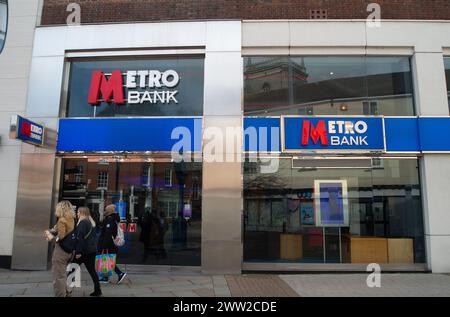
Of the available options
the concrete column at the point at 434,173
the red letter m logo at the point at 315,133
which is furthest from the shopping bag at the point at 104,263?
the concrete column at the point at 434,173

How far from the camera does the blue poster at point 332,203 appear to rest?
1048 centimetres

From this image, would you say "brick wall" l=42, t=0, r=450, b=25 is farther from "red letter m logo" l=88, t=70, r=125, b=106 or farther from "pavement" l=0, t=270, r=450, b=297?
"pavement" l=0, t=270, r=450, b=297

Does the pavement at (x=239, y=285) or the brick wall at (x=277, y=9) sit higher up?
the brick wall at (x=277, y=9)

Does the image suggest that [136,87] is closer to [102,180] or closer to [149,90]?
[149,90]

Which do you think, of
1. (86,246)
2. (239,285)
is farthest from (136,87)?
(239,285)

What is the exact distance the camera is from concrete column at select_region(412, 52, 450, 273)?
398 inches

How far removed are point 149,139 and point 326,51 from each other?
5.48m

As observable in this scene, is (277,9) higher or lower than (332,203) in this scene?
higher

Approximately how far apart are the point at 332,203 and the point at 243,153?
2715 millimetres

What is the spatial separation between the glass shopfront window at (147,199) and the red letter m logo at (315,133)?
2902 millimetres

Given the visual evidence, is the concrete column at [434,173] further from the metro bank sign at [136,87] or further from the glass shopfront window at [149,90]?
the metro bank sign at [136,87]

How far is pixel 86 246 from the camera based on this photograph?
738 centimetres

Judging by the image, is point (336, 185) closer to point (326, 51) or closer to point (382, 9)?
point (326, 51)
